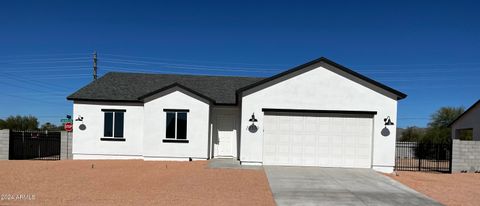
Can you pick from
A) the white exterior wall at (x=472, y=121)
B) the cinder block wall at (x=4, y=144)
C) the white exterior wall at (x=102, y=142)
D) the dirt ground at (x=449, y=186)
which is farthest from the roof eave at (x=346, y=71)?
the cinder block wall at (x=4, y=144)

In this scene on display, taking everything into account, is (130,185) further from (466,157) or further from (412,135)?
A: (412,135)

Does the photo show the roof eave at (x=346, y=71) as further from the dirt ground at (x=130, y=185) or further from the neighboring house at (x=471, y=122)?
the neighboring house at (x=471, y=122)

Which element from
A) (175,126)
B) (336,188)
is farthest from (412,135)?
(336,188)

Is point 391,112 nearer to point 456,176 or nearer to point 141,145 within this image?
point 456,176

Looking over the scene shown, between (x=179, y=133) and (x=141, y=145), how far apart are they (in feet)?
7.72

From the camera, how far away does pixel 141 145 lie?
17500 mm

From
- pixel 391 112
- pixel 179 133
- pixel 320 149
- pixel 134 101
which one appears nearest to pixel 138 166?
pixel 179 133

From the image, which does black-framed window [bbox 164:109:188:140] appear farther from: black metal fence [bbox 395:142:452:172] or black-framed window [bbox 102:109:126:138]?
black metal fence [bbox 395:142:452:172]

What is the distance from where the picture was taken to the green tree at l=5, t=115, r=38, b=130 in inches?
2082

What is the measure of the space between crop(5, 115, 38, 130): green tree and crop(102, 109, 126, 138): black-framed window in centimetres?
4406

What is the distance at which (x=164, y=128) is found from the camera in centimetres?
1666

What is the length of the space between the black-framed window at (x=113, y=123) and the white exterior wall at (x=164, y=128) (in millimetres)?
1773

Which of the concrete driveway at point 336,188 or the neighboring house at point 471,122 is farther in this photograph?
the neighboring house at point 471,122

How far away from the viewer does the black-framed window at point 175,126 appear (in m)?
16.7
